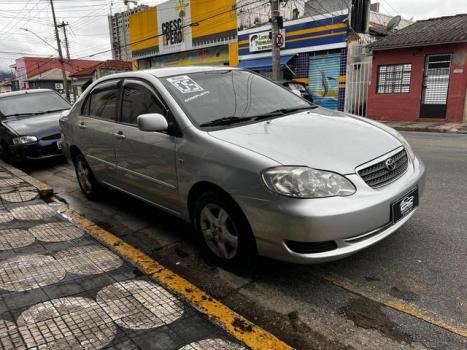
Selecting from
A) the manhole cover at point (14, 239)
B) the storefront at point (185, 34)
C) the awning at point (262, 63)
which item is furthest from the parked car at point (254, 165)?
the storefront at point (185, 34)

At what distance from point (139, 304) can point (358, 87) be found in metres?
17.0

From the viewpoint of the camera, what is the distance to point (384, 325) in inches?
100

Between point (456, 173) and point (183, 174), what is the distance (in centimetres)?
460

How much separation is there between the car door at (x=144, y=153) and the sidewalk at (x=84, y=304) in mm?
685

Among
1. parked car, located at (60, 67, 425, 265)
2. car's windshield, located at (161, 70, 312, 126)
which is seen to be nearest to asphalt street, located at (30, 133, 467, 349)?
parked car, located at (60, 67, 425, 265)

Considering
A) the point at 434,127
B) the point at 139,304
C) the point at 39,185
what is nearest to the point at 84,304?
the point at 139,304

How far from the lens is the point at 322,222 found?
8.62 feet

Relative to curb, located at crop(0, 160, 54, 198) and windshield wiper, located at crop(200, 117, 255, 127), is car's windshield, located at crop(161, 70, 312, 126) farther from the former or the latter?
curb, located at crop(0, 160, 54, 198)

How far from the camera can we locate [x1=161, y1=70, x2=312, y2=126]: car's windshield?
3566 mm

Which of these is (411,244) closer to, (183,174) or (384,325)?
(384,325)

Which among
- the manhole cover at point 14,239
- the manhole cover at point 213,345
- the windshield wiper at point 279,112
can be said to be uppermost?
the windshield wiper at point 279,112

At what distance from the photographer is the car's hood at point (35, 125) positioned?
A: 7688 millimetres

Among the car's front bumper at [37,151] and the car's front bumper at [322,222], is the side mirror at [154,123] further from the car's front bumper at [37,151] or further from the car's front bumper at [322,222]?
the car's front bumper at [37,151]

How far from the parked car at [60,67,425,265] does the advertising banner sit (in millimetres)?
24281
